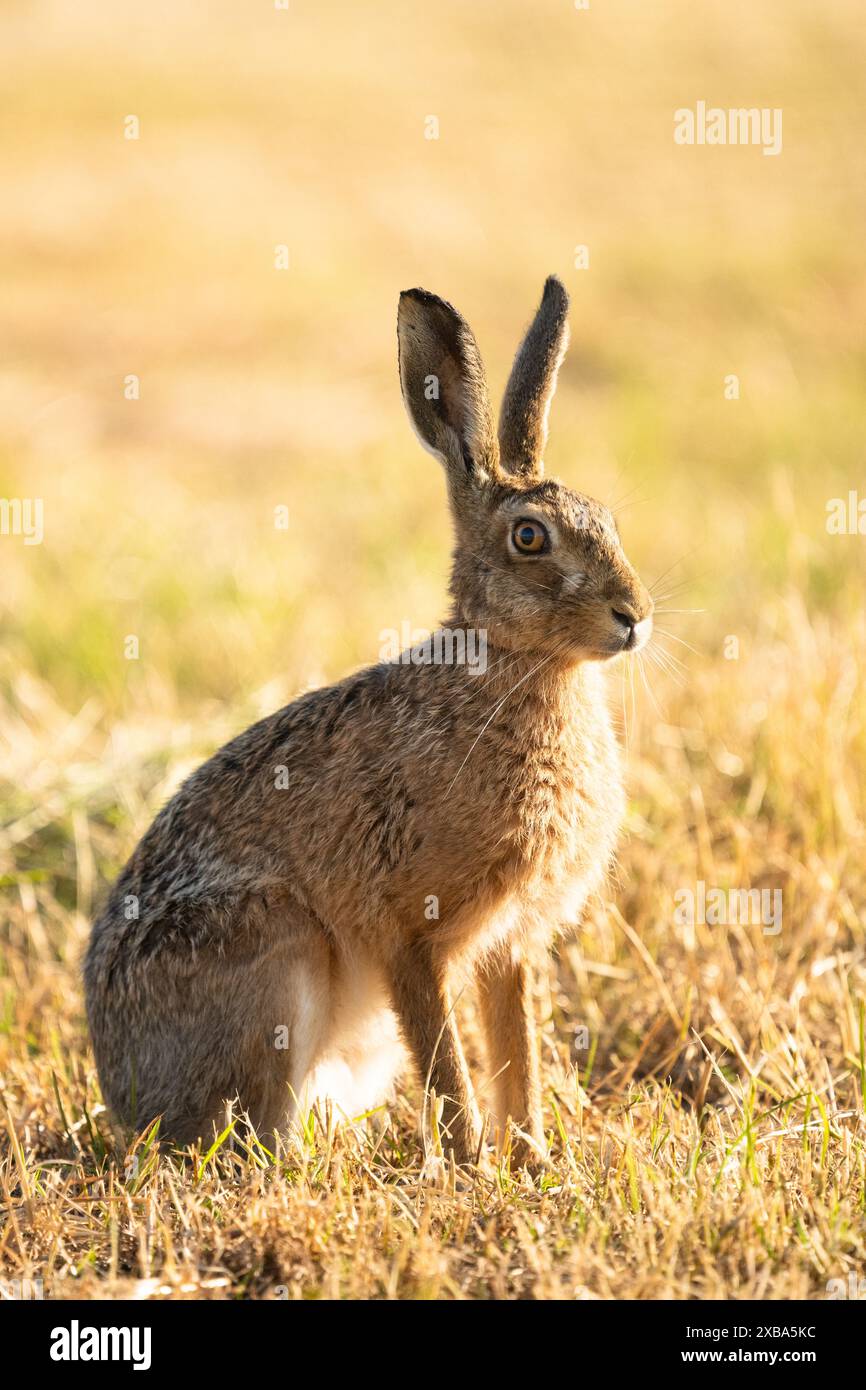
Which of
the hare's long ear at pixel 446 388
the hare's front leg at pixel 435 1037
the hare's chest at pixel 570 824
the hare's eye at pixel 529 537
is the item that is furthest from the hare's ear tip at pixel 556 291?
the hare's front leg at pixel 435 1037

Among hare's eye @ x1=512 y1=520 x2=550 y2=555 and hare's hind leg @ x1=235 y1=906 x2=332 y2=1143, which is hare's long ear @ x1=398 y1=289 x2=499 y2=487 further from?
hare's hind leg @ x1=235 y1=906 x2=332 y2=1143

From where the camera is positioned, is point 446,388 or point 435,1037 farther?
point 446,388

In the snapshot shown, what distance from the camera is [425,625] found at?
8.20 meters

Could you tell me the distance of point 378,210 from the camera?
2195cm

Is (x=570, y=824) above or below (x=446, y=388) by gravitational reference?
below

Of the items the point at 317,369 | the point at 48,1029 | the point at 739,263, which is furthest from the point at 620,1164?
the point at 739,263

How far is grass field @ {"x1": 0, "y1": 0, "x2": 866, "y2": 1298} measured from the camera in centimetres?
368

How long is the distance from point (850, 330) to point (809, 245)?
9.70 feet

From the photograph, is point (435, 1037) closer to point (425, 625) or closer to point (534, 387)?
point (534, 387)

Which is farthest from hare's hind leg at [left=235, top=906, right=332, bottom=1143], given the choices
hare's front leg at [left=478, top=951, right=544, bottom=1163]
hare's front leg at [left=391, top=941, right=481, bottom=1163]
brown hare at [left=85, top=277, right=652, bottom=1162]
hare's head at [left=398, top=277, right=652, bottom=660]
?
hare's head at [left=398, top=277, right=652, bottom=660]

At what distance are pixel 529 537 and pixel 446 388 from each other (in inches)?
20.2

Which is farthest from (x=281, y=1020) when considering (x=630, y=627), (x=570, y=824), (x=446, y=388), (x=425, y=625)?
(x=425, y=625)
